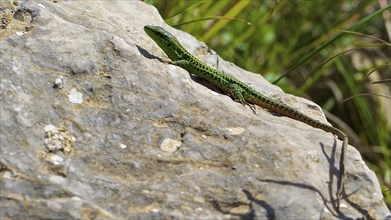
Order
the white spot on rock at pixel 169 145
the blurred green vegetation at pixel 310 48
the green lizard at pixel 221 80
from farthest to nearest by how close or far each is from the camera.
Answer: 1. the blurred green vegetation at pixel 310 48
2. the green lizard at pixel 221 80
3. the white spot on rock at pixel 169 145

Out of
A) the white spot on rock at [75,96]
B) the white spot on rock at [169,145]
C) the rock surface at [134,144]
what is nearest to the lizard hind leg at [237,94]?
the rock surface at [134,144]

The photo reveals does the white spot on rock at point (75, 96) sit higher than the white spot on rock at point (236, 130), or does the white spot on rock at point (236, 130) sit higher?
the white spot on rock at point (236, 130)

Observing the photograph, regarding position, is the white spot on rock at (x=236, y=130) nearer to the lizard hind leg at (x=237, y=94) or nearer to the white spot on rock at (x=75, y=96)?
the lizard hind leg at (x=237, y=94)

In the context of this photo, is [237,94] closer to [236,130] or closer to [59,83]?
[236,130]

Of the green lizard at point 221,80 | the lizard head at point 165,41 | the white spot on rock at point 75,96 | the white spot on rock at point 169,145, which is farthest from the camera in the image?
the lizard head at point 165,41

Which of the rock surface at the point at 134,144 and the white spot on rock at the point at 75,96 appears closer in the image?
the rock surface at the point at 134,144

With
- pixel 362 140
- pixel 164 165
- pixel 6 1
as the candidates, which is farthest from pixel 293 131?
pixel 362 140

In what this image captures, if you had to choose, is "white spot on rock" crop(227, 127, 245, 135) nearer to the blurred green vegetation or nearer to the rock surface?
the rock surface

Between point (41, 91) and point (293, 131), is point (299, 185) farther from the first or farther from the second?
point (41, 91)
